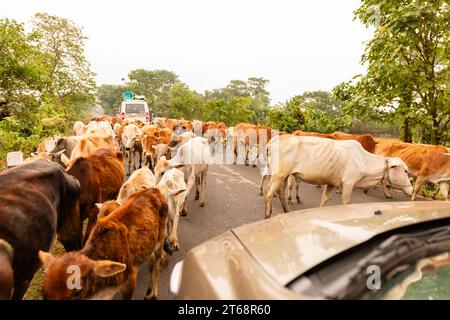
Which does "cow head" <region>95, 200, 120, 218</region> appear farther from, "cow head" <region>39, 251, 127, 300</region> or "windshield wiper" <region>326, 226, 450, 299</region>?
"windshield wiper" <region>326, 226, 450, 299</region>

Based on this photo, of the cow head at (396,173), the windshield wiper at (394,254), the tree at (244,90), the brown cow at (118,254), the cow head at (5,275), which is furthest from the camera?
the tree at (244,90)

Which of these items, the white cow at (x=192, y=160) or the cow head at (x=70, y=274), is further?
the white cow at (x=192, y=160)

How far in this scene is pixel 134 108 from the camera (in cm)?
1981

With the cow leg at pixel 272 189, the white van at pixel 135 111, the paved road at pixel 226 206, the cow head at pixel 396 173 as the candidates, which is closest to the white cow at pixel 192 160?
the paved road at pixel 226 206

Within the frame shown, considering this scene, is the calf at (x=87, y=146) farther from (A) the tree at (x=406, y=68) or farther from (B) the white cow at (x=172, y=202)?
(A) the tree at (x=406, y=68)

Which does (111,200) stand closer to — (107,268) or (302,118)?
(107,268)

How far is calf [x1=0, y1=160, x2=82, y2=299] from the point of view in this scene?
8.00 feet

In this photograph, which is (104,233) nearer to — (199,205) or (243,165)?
(199,205)

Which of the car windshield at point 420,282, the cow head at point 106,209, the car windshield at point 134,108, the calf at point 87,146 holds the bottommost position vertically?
the cow head at point 106,209

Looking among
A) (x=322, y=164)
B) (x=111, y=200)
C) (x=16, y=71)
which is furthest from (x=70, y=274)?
(x=16, y=71)

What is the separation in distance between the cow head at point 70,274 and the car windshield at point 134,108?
1852 centimetres

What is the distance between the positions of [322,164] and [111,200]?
3.68 meters

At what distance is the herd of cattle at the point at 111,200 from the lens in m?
2.23

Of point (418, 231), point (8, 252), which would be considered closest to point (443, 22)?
point (418, 231)
